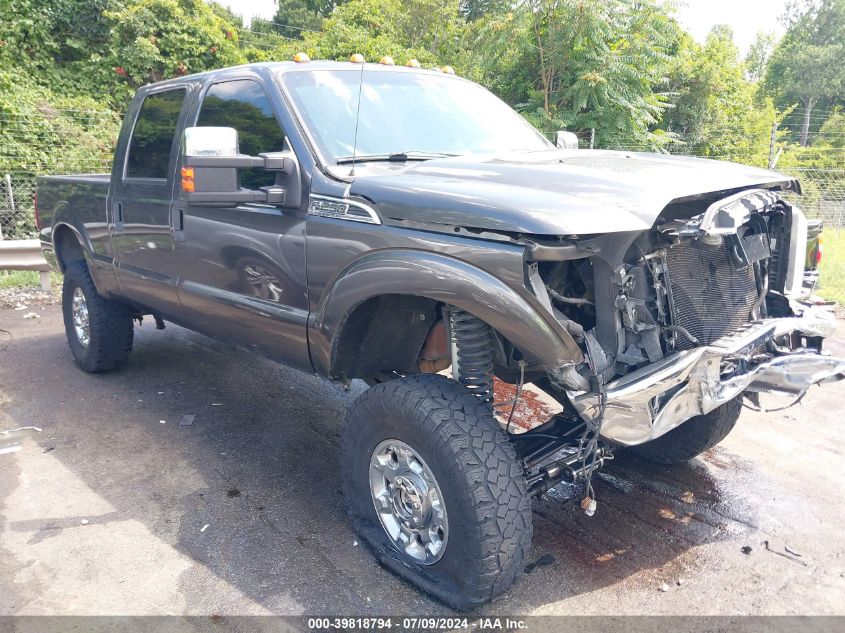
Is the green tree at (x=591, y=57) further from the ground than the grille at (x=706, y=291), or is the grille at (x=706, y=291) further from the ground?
the green tree at (x=591, y=57)

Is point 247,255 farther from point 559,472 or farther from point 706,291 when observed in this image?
point 706,291

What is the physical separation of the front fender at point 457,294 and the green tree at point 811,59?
44948 mm

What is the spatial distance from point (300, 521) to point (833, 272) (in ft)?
29.4

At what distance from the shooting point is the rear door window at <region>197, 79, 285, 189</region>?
3447 mm

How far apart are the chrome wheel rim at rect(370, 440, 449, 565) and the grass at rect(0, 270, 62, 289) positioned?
720cm

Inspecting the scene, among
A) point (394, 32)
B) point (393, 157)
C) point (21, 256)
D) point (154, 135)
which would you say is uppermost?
point (394, 32)

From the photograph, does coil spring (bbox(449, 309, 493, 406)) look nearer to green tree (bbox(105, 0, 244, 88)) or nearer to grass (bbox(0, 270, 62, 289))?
grass (bbox(0, 270, 62, 289))

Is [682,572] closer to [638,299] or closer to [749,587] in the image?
[749,587]

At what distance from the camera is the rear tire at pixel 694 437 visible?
370cm

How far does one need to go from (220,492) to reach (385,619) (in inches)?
55.0

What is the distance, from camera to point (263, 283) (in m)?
3.49

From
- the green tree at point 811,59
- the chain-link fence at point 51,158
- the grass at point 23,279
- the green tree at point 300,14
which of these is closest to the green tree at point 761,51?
the green tree at point 811,59

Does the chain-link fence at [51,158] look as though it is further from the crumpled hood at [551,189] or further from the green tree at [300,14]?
the green tree at [300,14]

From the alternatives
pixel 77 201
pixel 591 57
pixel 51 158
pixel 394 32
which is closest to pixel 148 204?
pixel 77 201
